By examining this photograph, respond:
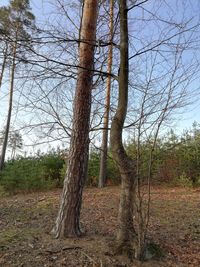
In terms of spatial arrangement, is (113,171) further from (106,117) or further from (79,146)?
(79,146)

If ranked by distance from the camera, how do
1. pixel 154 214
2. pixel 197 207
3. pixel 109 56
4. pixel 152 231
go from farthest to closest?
pixel 197 207
pixel 154 214
pixel 109 56
pixel 152 231

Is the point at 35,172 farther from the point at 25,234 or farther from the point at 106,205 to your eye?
the point at 25,234

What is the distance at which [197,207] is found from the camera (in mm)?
7605

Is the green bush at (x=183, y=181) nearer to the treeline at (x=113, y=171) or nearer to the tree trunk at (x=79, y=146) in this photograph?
the treeline at (x=113, y=171)

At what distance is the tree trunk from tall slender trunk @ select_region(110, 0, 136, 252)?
0.66 metres

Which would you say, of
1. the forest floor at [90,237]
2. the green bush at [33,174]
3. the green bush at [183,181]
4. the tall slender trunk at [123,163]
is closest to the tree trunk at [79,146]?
the forest floor at [90,237]

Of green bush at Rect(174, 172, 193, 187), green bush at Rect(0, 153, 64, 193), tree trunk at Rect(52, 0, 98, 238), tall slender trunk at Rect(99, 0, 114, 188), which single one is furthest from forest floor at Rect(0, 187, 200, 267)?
green bush at Rect(0, 153, 64, 193)

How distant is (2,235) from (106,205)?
10.5 ft

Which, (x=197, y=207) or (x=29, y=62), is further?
(x=197, y=207)

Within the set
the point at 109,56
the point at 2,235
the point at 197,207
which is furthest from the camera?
the point at 197,207

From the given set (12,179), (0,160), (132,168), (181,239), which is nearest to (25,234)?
(132,168)

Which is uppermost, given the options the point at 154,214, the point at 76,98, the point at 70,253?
the point at 76,98

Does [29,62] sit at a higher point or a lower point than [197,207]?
higher

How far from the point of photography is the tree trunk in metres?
4.88
